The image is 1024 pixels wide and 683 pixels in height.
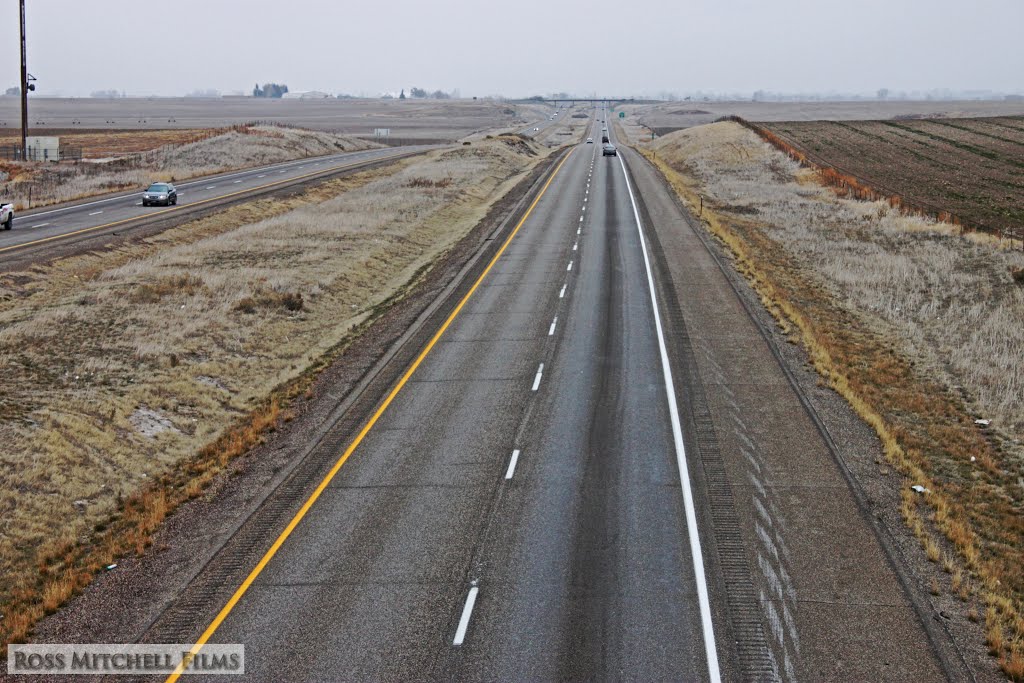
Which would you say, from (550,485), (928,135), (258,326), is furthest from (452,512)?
(928,135)

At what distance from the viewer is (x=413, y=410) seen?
66.8 ft

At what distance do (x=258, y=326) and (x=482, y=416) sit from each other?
11.7m

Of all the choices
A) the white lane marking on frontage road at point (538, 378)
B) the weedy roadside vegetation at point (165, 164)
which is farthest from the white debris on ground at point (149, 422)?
the weedy roadside vegetation at point (165, 164)

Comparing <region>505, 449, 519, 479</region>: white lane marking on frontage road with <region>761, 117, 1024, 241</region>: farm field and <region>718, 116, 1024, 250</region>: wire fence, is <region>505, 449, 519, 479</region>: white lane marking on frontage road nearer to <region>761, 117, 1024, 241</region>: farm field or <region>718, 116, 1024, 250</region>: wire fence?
<region>718, 116, 1024, 250</region>: wire fence

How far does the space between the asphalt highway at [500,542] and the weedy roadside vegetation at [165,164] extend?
144ft

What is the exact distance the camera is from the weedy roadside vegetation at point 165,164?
6019 cm

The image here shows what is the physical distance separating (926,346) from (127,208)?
46195 mm

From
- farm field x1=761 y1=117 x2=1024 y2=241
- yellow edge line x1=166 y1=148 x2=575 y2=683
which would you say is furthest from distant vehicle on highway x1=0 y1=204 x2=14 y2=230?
farm field x1=761 y1=117 x2=1024 y2=241

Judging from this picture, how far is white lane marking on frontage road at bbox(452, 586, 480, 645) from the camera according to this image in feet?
38.3

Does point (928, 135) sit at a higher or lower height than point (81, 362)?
higher

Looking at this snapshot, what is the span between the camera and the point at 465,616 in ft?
40.0

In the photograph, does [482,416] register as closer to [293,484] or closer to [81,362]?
[293,484]

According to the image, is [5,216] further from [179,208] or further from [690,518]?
[690,518]

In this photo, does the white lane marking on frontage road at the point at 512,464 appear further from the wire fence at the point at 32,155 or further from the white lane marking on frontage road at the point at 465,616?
the wire fence at the point at 32,155
